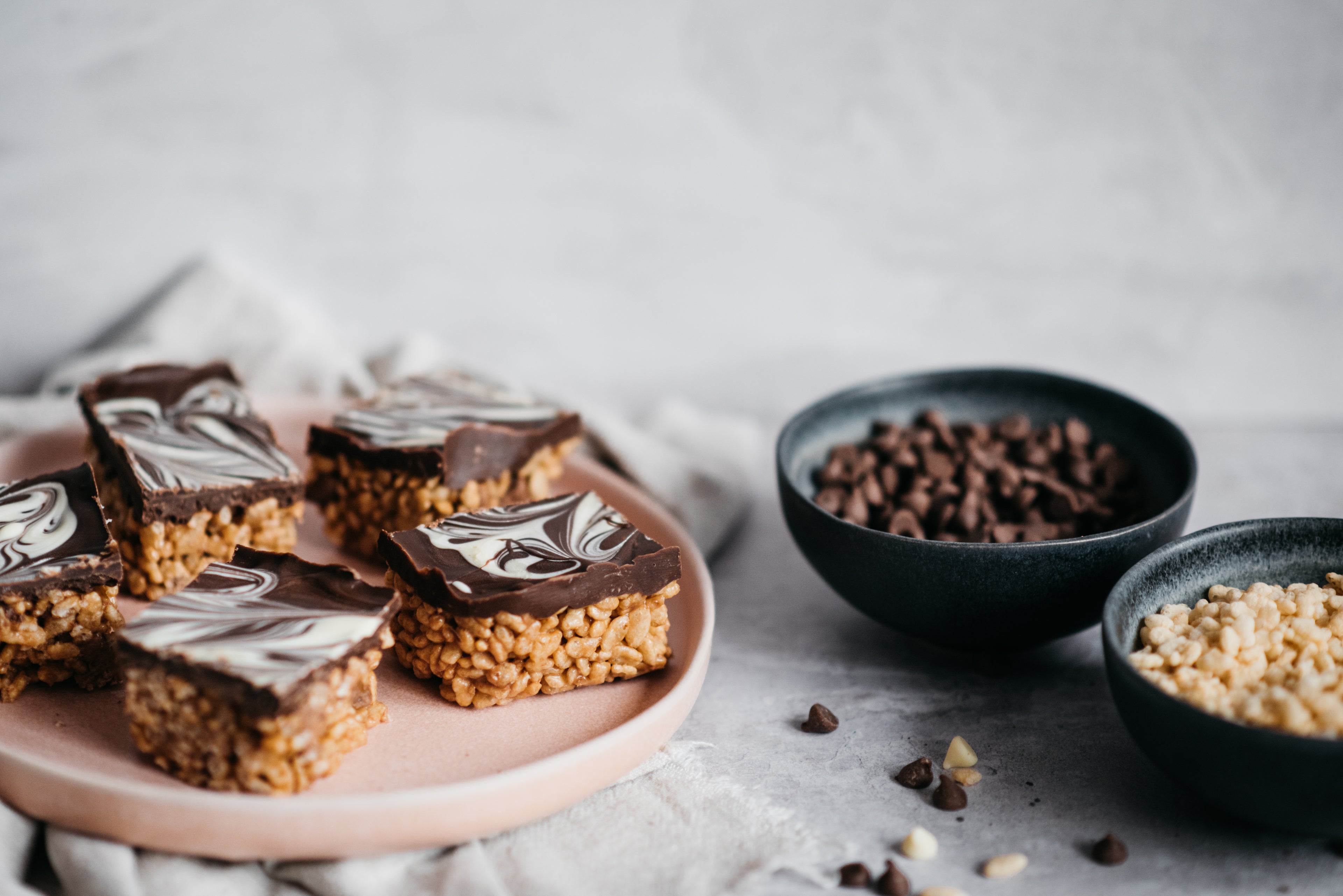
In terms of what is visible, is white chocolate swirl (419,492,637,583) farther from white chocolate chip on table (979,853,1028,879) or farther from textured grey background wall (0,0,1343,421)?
textured grey background wall (0,0,1343,421)

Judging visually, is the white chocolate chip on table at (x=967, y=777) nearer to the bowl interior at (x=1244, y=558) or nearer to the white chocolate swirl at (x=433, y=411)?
the bowl interior at (x=1244, y=558)

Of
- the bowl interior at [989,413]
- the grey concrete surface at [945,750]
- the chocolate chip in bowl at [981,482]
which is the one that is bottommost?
the grey concrete surface at [945,750]

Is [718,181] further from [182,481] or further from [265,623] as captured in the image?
[265,623]

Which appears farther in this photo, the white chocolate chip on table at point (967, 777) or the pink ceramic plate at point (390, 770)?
the white chocolate chip on table at point (967, 777)

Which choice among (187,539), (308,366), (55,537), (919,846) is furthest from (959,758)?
(308,366)

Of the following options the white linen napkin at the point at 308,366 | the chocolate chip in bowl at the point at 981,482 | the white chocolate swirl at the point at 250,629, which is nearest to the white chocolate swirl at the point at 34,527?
the white chocolate swirl at the point at 250,629

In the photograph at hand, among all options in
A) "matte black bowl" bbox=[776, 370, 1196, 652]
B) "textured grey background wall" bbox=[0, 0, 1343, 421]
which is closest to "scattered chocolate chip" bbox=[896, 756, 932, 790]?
"matte black bowl" bbox=[776, 370, 1196, 652]
